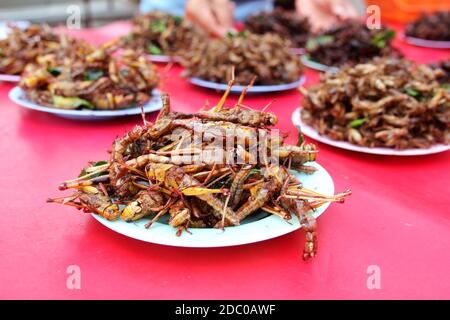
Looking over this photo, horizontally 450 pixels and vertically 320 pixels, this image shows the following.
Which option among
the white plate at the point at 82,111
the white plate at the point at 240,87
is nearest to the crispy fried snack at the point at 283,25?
the white plate at the point at 240,87

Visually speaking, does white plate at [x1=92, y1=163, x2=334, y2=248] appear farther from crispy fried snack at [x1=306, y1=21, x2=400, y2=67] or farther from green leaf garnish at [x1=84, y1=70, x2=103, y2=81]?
crispy fried snack at [x1=306, y1=21, x2=400, y2=67]

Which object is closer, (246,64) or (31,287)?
(31,287)

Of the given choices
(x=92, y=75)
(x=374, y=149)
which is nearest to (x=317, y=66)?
(x=374, y=149)

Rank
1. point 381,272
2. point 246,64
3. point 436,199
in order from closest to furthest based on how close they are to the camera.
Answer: point 381,272 → point 436,199 → point 246,64

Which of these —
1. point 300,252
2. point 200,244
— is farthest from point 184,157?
point 300,252

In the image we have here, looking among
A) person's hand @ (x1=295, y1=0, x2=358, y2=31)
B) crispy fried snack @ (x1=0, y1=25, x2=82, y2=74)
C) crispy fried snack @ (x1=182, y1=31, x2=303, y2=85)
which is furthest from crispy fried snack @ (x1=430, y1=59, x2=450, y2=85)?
person's hand @ (x1=295, y1=0, x2=358, y2=31)

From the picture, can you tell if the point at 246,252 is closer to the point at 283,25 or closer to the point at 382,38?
the point at 382,38
